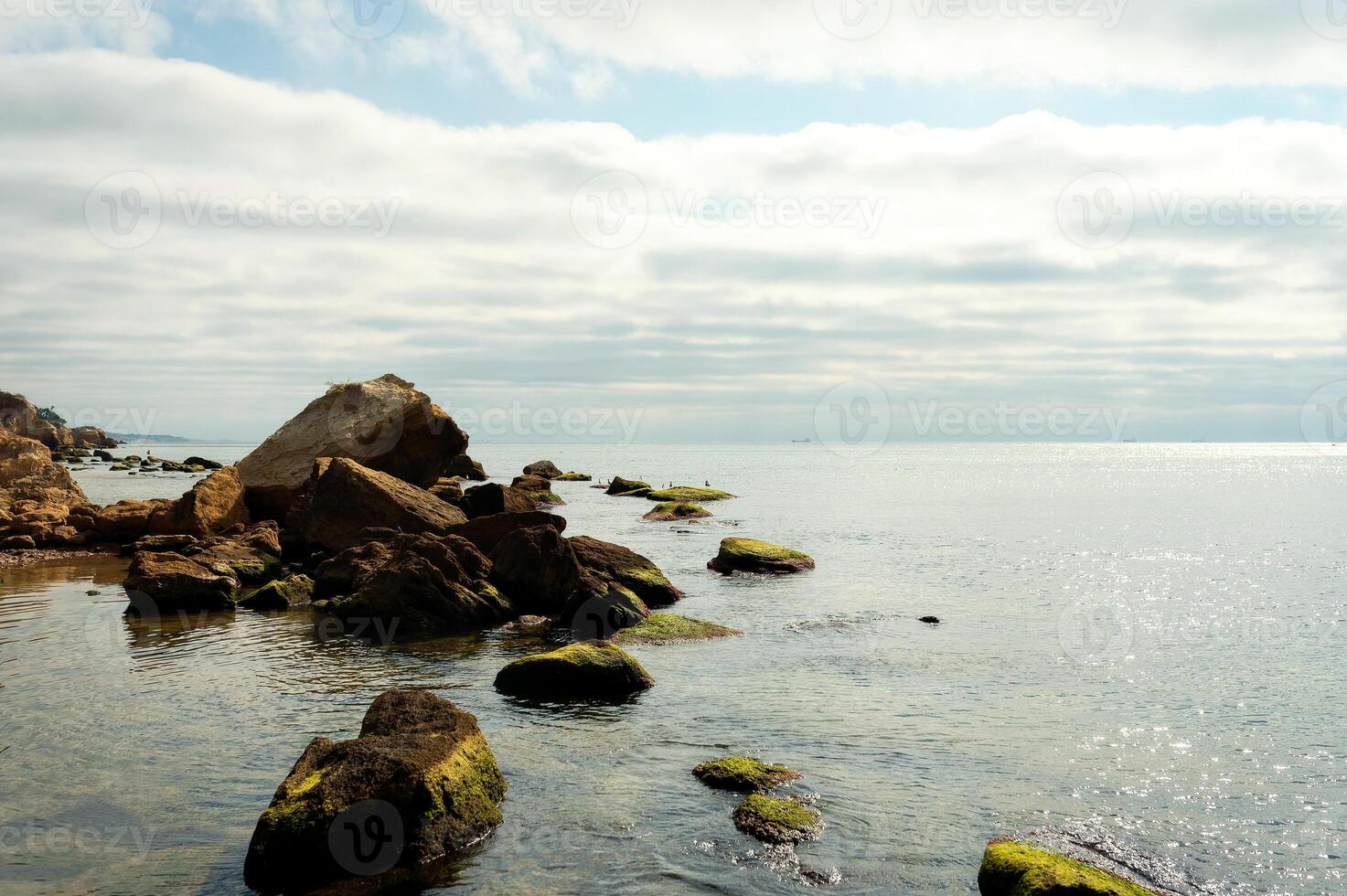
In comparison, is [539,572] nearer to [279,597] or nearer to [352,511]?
[279,597]

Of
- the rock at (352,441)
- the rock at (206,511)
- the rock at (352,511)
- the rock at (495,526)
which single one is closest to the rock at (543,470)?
the rock at (352,441)

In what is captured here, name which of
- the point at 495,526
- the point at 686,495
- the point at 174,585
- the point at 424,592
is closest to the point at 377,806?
the point at 424,592

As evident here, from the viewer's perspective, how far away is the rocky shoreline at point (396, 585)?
10.4 metres

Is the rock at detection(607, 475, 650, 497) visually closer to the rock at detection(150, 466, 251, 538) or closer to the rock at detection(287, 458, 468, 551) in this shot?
the rock at detection(150, 466, 251, 538)

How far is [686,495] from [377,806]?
67.6 meters

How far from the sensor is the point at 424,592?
80.3ft

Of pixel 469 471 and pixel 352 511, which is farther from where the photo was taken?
pixel 469 471

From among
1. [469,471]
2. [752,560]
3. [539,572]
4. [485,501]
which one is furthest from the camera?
[469,471]

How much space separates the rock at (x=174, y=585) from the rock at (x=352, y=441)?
1225cm

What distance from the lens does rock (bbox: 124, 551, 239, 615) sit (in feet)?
82.7

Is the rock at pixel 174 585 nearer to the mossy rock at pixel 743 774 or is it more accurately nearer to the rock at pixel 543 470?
the mossy rock at pixel 743 774

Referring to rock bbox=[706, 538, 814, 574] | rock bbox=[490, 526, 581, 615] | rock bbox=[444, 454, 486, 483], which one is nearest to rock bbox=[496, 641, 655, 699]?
rock bbox=[490, 526, 581, 615]

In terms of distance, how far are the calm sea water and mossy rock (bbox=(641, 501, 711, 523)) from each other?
27.0 metres

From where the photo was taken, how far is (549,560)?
86.3 ft
